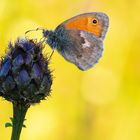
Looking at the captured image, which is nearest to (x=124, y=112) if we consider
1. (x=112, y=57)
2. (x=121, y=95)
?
(x=121, y=95)

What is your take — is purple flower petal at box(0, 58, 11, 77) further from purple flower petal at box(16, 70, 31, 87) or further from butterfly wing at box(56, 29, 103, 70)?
butterfly wing at box(56, 29, 103, 70)

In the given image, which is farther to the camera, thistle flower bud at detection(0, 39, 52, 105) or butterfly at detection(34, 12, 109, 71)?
butterfly at detection(34, 12, 109, 71)

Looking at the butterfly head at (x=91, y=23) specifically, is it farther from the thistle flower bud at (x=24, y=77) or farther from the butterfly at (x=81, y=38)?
the thistle flower bud at (x=24, y=77)

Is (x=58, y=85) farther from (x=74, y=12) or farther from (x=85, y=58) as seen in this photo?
(x=85, y=58)

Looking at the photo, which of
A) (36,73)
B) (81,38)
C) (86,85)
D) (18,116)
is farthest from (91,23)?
(86,85)

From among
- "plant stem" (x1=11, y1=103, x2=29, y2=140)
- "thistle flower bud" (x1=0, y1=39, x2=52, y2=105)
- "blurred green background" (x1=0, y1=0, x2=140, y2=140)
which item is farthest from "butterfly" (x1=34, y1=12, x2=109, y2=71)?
"blurred green background" (x1=0, y1=0, x2=140, y2=140)

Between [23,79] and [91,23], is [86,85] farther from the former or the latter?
[23,79]

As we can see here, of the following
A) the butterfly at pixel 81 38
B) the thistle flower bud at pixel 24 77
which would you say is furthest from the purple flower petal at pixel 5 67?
the butterfly at pixel 81 38
